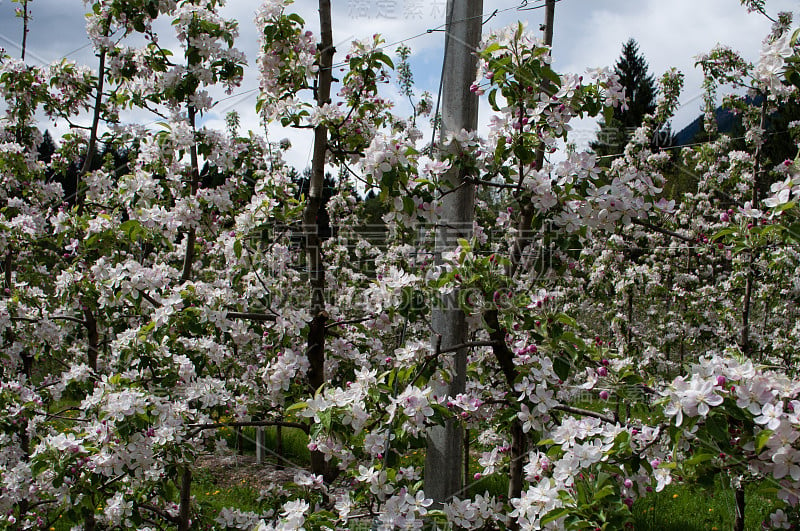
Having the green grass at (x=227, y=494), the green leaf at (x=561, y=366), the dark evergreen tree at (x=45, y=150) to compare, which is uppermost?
the dark evergreen tree at (x=45, y=150)

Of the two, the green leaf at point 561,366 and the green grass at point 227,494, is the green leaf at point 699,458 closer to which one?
the green leaf at point 561,366

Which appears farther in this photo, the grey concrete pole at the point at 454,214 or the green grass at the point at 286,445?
the green grass at the point at 286,445

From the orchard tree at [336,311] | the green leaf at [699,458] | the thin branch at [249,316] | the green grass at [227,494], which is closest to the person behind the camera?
the green leaf at [699,458]

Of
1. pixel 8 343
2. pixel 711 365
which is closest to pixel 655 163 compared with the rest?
pixel 711 365

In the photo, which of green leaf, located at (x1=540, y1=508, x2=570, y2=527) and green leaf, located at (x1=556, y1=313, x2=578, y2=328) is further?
green leaf, located at (x1=556, y1=313, x2=578, y2=328)

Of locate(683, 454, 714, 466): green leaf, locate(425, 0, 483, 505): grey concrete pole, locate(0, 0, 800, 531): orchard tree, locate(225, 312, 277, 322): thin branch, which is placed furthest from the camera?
locate(225, 312, 277, 322): thin branch

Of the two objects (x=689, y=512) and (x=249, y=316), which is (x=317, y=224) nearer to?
(x=249, y=316)

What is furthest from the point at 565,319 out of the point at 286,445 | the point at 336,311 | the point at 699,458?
the point at 286,445

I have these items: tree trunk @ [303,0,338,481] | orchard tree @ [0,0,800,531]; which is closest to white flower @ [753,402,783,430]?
orchard tree @ [0,0,800,531]

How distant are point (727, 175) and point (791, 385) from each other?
3944 mm

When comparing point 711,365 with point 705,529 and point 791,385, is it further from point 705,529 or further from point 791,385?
point 705,529

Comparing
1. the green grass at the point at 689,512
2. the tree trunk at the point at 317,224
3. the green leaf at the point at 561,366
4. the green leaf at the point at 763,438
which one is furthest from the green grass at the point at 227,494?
the green leaf at the point at 763,438

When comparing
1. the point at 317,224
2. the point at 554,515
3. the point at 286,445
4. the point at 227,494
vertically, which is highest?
the point at 317,224

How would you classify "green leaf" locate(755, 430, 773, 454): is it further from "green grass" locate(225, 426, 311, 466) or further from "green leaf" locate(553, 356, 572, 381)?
"green grass" locate(225, 426, 311, 466)
